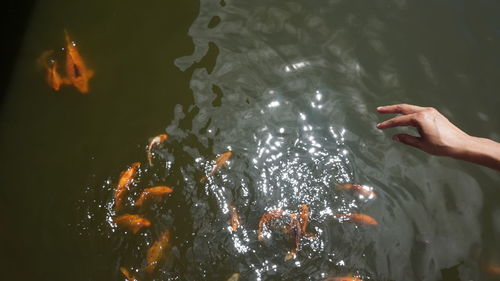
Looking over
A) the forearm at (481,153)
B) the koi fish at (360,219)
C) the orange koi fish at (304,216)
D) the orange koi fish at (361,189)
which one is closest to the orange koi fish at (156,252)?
the orange koi fish at (304,216)

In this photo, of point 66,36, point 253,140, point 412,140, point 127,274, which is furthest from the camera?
point 66,36

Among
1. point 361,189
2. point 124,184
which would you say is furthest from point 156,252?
point 361,189

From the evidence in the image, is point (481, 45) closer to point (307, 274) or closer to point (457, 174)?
point (457, 174)

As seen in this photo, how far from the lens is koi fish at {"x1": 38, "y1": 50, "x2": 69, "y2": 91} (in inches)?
145

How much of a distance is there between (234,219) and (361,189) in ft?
3.28

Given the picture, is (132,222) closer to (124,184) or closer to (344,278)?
(124,184)

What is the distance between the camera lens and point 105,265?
2943 mm

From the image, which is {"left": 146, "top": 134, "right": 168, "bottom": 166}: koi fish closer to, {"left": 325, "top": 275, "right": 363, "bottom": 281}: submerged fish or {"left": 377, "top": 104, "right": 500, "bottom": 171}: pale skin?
{"left": 325, "top": 275, "right": 363, "bottom": 281}: submerged fish

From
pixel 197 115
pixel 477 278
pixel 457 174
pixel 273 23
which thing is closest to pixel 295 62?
pixel 273 23

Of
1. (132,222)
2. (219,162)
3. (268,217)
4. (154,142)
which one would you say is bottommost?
(268,217)

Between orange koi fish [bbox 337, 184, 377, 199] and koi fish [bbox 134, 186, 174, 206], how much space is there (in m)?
1.29

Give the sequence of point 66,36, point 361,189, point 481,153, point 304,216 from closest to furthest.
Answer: point 481,153
point 304,216
point 361,189
point 66,36

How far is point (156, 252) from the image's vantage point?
2.97 m

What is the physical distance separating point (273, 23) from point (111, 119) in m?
1.75
